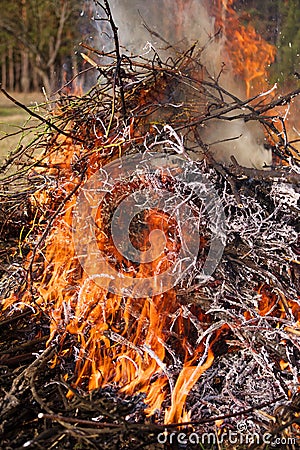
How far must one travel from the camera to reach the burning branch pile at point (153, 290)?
1835 mm

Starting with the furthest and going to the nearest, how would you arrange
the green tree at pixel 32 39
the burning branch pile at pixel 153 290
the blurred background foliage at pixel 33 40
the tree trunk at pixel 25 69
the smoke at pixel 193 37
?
the tree trunk at pixel 25 69 → the green tree at pixel 32 39 → the blurred background foliage at pixel 33 40 → the smoke at pixel 193 37 → the burning branch pile at pixel 153 290

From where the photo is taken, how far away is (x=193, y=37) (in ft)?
9.39

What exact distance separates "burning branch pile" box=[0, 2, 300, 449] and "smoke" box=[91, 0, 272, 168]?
44 centimetres

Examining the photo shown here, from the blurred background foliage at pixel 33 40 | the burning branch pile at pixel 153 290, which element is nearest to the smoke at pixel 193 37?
the burning branch pile at pixel 153 290

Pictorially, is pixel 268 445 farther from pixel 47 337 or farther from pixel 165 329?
pixel 47 337

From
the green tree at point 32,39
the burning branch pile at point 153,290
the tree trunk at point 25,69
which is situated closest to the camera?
the burning branch pile at point 153,290

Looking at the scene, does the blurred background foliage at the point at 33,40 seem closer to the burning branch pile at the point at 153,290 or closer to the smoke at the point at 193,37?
the smoke at the point at 193,37

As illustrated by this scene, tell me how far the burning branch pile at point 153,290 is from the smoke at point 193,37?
1.44 ft

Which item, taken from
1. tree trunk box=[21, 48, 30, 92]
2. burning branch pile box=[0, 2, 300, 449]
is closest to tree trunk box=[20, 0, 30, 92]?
tree trunk box=[21, 48, 30, 92]

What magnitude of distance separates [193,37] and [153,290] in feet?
4.55

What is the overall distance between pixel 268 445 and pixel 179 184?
92cm

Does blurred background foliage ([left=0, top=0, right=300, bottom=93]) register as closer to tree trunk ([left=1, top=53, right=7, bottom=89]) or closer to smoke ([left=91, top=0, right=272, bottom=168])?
tree trunk ([left=1, top=53, right=7, bottom=89])

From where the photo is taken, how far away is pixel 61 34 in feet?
38.4

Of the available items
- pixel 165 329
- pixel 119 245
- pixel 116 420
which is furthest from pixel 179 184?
pixel 116 420
